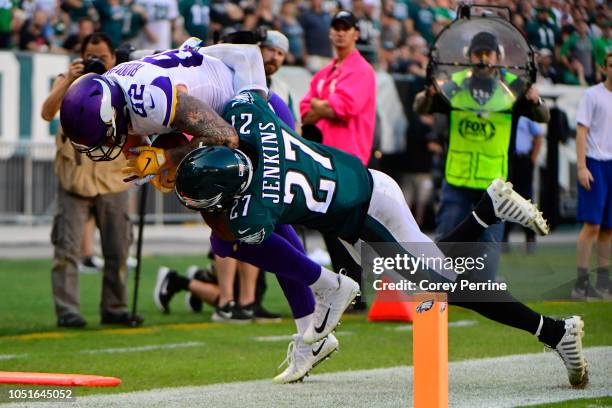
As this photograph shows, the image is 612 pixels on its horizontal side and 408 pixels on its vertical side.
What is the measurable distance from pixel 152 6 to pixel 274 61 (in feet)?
23.8

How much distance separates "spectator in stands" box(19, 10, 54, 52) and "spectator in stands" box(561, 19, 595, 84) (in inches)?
310

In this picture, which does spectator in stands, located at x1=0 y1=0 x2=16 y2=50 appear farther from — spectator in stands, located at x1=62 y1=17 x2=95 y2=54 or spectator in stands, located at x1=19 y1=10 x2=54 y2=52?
spectator in stands, located at x1=62 y1=17 x2=95 y2=54

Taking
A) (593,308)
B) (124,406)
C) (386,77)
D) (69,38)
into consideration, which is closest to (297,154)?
(124,406)

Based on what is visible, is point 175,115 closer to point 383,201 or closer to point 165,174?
point 165,174

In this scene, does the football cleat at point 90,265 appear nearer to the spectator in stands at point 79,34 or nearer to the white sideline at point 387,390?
the spectator in stands at point 79,34

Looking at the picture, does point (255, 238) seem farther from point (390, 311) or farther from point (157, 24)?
point (157, 24)

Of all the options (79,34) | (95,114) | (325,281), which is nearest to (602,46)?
(325,281)

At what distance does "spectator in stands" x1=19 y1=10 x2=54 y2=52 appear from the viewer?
15305mm

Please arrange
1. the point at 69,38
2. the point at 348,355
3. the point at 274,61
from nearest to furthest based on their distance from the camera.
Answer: the point at 348,355 → the point at 274,61 → the point at 69,38

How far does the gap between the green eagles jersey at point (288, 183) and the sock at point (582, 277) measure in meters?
1.07

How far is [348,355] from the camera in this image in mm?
7074

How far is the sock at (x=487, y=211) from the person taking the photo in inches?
215

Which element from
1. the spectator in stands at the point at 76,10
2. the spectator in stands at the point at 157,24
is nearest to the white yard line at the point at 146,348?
the spectator in stands at the point at 157,24

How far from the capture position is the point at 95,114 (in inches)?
191
